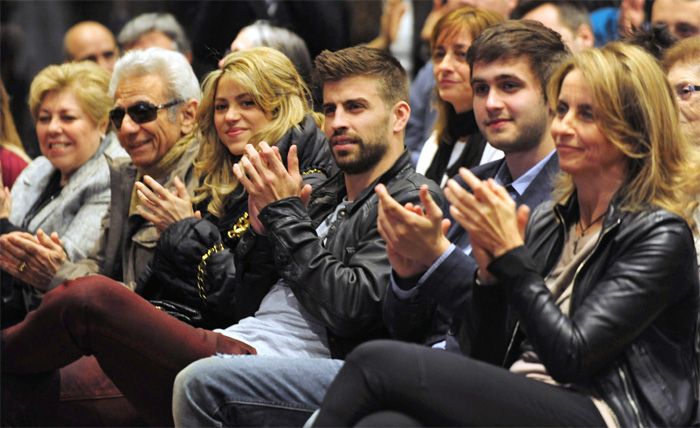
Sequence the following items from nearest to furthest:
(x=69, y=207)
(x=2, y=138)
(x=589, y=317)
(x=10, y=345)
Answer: (x=589, y=317) < (x=10, y=345) < (x=69, y=207) < (x=2, y=138)

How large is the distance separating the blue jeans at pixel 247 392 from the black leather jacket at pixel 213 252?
2.48ft

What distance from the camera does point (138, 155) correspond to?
578cm

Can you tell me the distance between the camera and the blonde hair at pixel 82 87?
6602 millimetres

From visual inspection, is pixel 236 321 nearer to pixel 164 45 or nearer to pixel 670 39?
pixel 670 39

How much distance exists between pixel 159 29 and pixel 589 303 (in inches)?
210

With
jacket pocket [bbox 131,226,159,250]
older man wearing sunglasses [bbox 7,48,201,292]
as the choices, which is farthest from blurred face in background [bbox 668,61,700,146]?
jacket pocket [bbox 131,226,159,250]

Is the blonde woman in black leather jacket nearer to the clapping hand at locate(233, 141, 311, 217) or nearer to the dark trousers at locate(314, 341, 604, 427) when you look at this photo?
the dark trousers at locate(314, 341, 604, 427)

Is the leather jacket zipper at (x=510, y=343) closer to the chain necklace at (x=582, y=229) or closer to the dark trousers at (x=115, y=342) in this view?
the chain necklace at (x=582, y=229)

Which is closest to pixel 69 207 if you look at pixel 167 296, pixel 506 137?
pixel 167 296

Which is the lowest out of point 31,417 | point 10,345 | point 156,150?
point 31,417

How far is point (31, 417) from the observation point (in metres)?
5.08

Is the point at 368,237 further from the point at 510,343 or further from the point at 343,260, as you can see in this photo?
the point at 510,343

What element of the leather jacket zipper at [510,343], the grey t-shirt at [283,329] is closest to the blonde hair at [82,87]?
the grey t-shirt at [283,329]

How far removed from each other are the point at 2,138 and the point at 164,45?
124 cm
